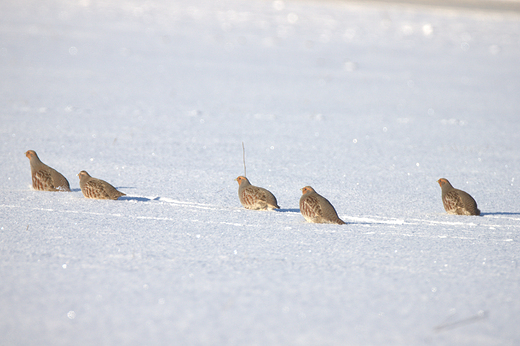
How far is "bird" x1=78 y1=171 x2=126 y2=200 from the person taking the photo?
4379 mm

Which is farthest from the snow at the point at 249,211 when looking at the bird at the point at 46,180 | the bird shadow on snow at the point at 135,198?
the bird at the point at 46,180

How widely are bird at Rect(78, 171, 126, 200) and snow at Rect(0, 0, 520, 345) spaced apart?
9 cm

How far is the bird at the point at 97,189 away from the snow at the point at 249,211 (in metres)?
0.09

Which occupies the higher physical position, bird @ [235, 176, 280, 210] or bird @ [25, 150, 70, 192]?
bird @ [25, 150, 70, 192]

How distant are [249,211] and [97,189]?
53.0 inches

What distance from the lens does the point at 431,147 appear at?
23.9ft

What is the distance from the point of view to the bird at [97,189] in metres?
4.38

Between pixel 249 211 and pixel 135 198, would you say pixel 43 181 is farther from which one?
pixel 249 211

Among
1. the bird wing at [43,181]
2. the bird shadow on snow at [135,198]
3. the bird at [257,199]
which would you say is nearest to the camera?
the bird at [257,199]

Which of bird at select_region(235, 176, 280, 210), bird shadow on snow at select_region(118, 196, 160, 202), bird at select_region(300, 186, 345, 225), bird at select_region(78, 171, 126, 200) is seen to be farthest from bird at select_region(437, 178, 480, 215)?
bird at select_region(78, 171, 126, 200)

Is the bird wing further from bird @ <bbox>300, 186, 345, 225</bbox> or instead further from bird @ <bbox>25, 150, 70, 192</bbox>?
bird @ <bbox>300, 186, 345, 225</bbox>

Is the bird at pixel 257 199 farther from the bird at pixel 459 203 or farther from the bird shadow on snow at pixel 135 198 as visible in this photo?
the bird at pixel 459 203

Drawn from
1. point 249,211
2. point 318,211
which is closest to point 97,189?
point 249,211

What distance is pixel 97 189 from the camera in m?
4.38
